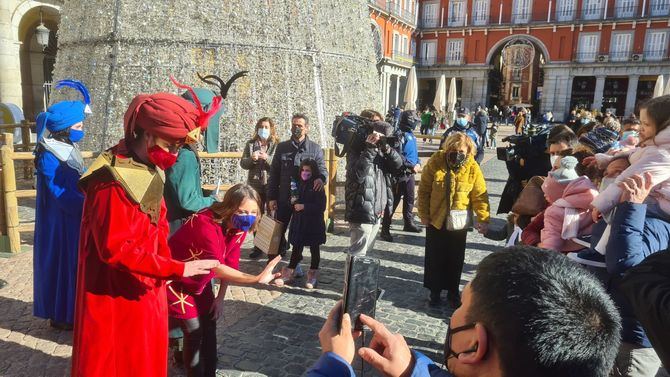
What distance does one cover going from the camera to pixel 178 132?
212 cm

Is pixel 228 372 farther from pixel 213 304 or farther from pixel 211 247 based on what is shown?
pixel 211 247

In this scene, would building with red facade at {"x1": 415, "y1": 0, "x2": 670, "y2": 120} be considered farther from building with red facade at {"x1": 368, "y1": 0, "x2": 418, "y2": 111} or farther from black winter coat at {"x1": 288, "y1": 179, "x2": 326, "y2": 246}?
black winter coat at {"x1": 288, "y1": 179, "x2": 326, "y2": 246}

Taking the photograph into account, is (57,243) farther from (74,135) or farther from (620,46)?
(620,46)

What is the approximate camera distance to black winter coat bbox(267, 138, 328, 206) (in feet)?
17.0

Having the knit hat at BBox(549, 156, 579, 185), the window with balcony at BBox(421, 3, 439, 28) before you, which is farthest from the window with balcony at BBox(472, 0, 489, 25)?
the knit hat at BBox(549, 156, 579, 185)

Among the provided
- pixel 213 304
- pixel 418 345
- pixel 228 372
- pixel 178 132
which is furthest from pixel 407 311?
pixel 178 132

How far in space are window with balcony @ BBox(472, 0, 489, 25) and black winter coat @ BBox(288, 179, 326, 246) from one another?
4446cm

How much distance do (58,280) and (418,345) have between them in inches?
119

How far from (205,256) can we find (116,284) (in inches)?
24.3

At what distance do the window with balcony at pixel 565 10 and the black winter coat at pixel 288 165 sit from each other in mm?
44291

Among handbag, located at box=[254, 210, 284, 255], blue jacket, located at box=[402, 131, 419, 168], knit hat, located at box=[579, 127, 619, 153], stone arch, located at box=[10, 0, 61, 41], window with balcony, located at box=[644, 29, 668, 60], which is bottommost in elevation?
handbag, located at box=[254, 210, 284, 255]

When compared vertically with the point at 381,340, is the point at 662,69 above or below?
above

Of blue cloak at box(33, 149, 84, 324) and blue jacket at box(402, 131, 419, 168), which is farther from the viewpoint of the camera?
blue jacket at box(402, 131, 419, 168)

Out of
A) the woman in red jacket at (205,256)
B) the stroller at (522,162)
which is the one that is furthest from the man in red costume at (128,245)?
the stroller at (522,162)
